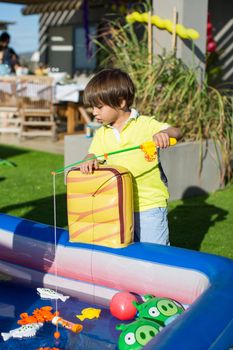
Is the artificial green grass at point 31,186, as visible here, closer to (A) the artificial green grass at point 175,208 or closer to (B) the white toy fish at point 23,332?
(A) the artificial green grass at point 175,208

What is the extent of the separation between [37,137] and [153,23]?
4509mm

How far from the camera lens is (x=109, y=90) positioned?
10.3ft

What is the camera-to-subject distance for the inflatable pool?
2.31 m

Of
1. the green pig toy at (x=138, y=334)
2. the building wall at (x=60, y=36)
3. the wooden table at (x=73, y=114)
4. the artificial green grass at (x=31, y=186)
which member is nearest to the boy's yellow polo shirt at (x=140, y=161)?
the green pig toy at (x=138, y=334)

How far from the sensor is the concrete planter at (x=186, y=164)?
5758 mm

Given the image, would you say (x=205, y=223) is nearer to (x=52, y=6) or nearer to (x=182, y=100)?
(x=182, y=100)

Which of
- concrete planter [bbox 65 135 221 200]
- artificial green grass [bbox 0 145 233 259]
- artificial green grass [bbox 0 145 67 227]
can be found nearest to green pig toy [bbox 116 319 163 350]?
artificial green grass [bbox 0 145 233 259]

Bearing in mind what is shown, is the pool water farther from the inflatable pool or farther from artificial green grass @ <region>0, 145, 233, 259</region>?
artificial green grass @ <region>0, 145, 233, 259</region>

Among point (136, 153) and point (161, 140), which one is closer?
point (161, 140)

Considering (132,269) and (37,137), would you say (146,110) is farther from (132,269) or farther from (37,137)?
(37,137)

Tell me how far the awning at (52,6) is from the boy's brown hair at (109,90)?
10481 mm

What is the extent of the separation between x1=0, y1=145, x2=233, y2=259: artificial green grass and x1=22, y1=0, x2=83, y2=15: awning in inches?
270

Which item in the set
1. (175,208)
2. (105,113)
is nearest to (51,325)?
(105,113)

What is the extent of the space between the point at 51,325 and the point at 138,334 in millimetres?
566
